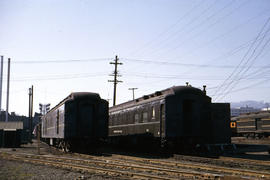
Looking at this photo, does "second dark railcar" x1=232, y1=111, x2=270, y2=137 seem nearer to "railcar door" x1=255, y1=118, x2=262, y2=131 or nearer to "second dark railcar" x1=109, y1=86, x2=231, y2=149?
"railcar door" x1=255, y1=118, x2=262, y2=131

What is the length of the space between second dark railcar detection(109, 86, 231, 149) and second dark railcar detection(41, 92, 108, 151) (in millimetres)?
3046

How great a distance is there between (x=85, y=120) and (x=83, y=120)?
0.45ft

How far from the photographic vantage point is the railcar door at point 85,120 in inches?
836

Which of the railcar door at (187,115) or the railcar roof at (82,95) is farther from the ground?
the railcar roof at (82,95)

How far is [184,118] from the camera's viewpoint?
19.1 m

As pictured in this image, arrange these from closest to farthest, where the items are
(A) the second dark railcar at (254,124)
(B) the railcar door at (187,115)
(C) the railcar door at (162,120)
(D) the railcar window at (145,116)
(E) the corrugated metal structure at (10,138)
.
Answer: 1. (C) the railcar door at (162,120)
2. (B) the railcar door at (187,115)
3. (D) the railcar window at (145,116)
4. (E) the corrugated metal structure at (10,138)
5. (A) the second dark railcar at (254,124)

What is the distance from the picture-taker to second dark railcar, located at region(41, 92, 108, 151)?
2109cm

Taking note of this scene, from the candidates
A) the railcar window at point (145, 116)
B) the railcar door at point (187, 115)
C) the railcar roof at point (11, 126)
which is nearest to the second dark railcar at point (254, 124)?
the railcar window at point (145, 116)

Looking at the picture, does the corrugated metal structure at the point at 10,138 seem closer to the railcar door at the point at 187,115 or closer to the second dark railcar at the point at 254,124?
the railcar door at the point at 187,115

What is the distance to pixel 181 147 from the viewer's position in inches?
757

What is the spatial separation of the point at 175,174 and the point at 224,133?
33.2 ft

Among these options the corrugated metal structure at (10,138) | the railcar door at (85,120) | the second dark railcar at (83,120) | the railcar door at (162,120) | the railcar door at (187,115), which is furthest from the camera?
the corrugated metal structure at (10,138)

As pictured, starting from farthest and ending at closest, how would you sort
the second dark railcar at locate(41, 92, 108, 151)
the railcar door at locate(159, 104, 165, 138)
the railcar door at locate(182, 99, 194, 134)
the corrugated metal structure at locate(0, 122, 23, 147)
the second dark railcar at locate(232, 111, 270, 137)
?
1. the second dark railcar at locate(232, 111, 270, 137)
2. the corrugated metal structure at locate(0, 122, 23, 147)
3. the second dark railcar at locate(41, 92, 108, 151)
4. the railcar door at locate(182, 99, 194, 134)
5. the railcar door at locate(159, 104, 165, 138)

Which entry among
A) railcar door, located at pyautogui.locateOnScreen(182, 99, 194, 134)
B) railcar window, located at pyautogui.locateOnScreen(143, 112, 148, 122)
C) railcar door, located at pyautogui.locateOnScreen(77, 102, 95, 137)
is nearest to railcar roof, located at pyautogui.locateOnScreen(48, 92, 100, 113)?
railcar door, located at pyautogui.locateOnScreen(77, 102, 95, 137)
